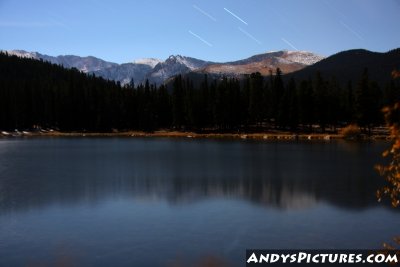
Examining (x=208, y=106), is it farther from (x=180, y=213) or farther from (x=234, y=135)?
(x=180, y=213)

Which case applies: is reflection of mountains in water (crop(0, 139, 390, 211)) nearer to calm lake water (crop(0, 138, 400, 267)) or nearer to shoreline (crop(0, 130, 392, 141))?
calm lake water (crop(0, 138, 400, 267))

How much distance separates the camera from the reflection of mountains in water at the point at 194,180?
3294 cm

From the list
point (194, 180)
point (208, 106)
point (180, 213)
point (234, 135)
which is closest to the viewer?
point (180, 213)

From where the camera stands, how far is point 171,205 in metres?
30.4

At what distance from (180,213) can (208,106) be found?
113357 mm

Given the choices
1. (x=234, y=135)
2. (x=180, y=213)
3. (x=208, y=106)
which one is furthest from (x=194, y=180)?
(x=208, y=106)

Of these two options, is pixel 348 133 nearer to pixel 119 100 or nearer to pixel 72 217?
pixel 119 100

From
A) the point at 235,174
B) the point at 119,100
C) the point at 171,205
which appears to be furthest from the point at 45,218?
the point at 119,100

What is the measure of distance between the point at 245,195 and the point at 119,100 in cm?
13486

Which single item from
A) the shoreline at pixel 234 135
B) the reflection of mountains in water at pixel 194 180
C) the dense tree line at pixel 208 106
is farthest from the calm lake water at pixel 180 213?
the dense tree line at pixel 208 106

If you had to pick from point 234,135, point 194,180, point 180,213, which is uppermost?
point 234,135

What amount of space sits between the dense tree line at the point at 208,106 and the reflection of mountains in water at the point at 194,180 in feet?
210

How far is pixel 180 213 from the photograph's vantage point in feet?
91.0

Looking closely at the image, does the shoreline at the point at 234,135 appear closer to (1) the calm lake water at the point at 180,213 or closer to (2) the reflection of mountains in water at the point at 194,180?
(2) the reflection of mountains in water at the point at 194,180
